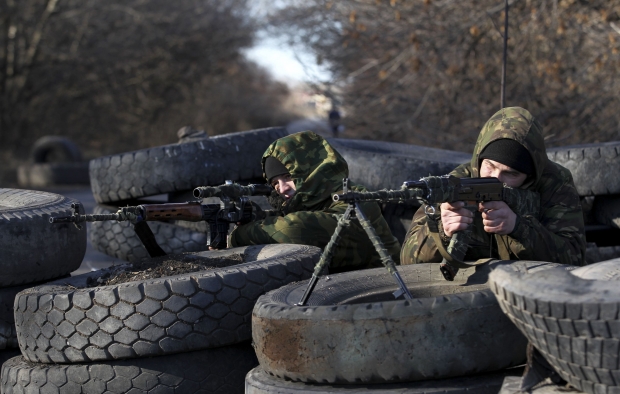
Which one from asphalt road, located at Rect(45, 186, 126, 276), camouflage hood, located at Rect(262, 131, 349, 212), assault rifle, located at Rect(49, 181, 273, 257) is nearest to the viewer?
assault rifle, located at Rect(49, 181, 273, 257)

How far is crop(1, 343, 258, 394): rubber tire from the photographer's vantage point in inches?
132

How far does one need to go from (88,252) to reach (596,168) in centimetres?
438

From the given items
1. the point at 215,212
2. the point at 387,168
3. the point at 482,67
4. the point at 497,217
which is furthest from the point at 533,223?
the point at 482,67

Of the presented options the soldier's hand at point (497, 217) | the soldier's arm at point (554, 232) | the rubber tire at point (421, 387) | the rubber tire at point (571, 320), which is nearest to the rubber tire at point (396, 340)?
the rubber tire at point (421, 387)

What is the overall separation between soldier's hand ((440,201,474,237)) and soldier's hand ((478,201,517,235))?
0.11 meters

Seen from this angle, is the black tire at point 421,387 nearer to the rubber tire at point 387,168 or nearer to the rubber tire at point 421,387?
the rubber tire at point 421,387

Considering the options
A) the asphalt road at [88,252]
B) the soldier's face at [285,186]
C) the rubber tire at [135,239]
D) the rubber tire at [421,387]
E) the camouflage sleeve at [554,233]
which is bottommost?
the asphalt road at [88,252]

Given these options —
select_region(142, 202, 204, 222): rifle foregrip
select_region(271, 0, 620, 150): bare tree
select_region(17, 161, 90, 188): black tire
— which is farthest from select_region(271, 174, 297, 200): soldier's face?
select_region(17, 161, 90, 188): black tire

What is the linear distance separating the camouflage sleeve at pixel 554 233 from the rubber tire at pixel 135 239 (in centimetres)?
270

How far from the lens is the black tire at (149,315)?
330 cm

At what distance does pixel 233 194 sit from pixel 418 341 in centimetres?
207

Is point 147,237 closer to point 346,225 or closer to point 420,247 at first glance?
point 420,247

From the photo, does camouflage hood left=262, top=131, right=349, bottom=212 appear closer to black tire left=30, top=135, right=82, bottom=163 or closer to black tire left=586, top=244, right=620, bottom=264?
black tire left=586, top=244, right=620, bottom=264

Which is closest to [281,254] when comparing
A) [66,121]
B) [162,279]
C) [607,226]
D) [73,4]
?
[162,279]
